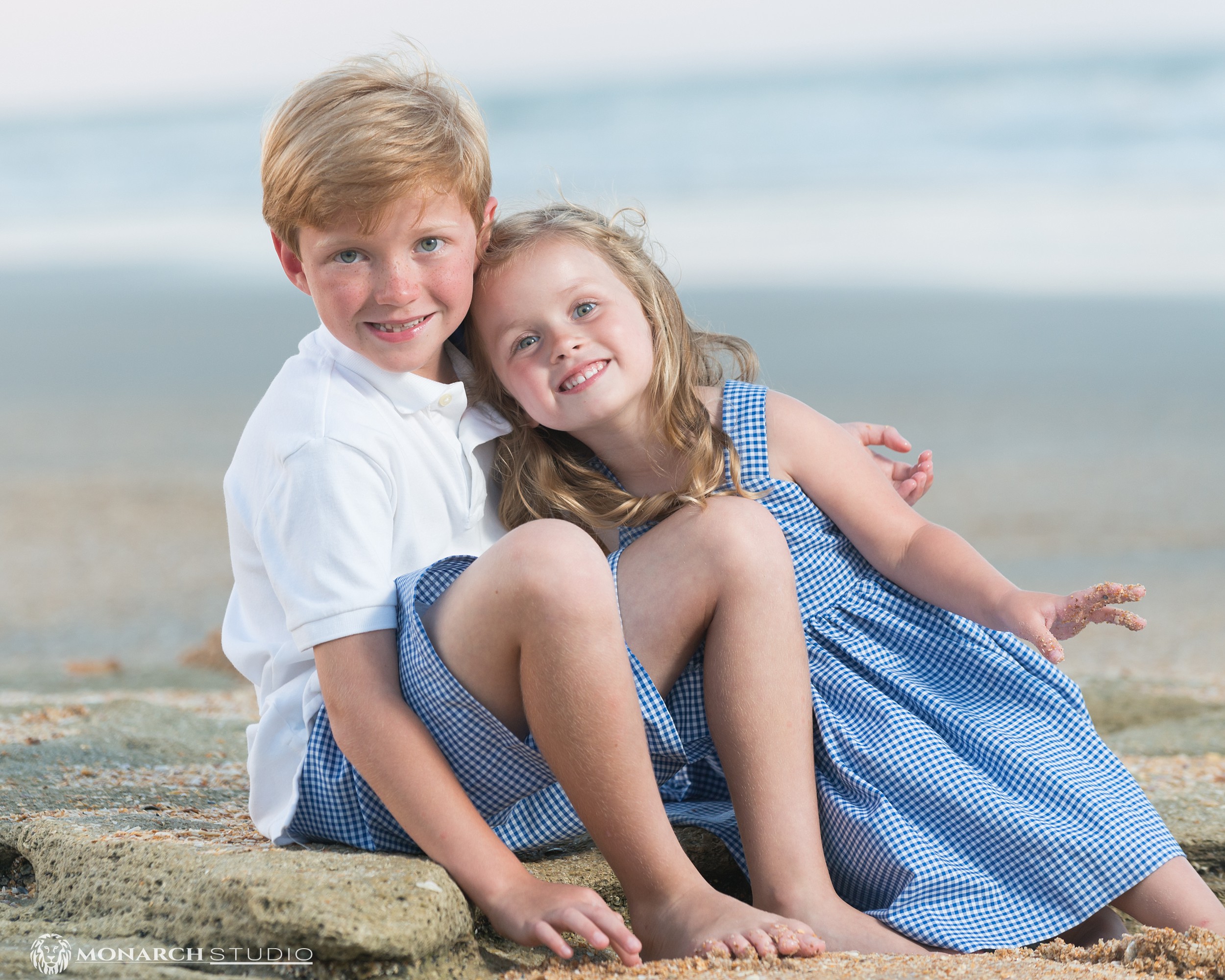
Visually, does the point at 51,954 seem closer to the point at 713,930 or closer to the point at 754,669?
the point at 713,930

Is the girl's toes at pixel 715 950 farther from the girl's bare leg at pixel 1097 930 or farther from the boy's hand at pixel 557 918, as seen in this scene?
the girl's bare leg at pixel 1097 930

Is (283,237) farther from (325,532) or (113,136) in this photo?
(113,136)

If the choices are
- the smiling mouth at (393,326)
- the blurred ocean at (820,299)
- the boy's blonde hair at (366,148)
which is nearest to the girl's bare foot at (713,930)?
the smiling mouth at (393,326)

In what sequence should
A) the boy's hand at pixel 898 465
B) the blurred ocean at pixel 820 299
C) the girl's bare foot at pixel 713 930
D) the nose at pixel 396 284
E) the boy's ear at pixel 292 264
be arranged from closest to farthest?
the girl's bare foot at pixel 713 930
the nose at pixel 396 284
the boy's ear at pixel 292 264
the boy's hand at pixel 898 465
the blurred ocean at pixel 820 299

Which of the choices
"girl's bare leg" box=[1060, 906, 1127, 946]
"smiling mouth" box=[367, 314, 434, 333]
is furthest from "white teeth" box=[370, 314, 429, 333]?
"girl's bare leg" box=[1060, 906, 1127, 946]

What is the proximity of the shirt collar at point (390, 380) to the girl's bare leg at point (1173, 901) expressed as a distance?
1440 millimetres

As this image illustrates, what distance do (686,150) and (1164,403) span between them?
8.44 meters

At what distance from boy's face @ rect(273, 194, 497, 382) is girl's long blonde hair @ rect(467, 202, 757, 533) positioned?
0.56 ft

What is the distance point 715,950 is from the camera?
5.65 ft

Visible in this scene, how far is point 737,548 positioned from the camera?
1.99 m

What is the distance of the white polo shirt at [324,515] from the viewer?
1941mm

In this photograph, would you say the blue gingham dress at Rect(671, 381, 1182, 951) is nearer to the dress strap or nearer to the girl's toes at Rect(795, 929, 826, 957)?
the dress strap

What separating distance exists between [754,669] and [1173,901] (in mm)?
780

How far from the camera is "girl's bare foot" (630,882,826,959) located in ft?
5.69
